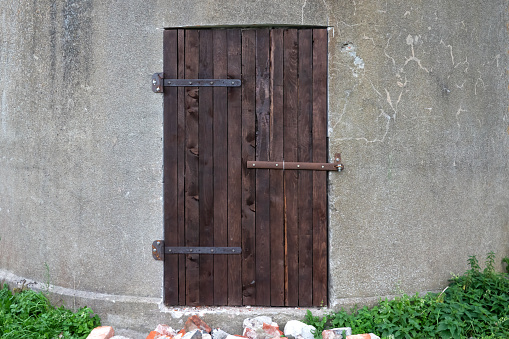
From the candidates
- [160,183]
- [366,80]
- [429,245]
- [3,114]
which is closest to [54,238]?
[160,183]

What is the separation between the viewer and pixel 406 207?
10.7 ft

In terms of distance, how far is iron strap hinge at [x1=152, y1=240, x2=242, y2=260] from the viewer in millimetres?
3230

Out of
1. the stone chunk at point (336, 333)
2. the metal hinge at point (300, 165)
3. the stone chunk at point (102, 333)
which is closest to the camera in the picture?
the stone chunk at point (336, 333)

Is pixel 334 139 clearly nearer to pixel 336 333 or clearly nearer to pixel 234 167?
pixel 234 167

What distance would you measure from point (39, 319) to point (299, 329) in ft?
6.59

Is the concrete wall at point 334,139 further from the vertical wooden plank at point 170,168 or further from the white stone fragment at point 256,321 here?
the white stone fragment at point 256,321

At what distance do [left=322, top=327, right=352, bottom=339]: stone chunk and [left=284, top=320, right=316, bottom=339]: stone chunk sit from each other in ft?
0.37

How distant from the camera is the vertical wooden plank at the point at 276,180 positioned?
321 cm

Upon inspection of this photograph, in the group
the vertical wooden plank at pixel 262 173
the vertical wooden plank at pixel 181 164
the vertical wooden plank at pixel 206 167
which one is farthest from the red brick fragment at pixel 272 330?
the vertical wooden plank at pixel 181 164

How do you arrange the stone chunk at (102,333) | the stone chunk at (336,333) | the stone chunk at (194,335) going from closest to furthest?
the stone chunk at (194,335) → the stone chunk at (336,333) → the stone chunk at (102,333)

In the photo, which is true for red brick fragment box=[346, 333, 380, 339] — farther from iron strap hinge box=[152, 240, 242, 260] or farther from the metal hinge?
the metal hinge

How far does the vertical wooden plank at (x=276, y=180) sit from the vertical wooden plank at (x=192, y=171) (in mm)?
598

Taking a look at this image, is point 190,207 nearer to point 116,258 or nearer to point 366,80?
point 116,258

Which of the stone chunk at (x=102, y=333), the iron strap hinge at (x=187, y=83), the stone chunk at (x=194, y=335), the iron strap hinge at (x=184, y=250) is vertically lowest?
the stone chunk at (x=102, y=333)
